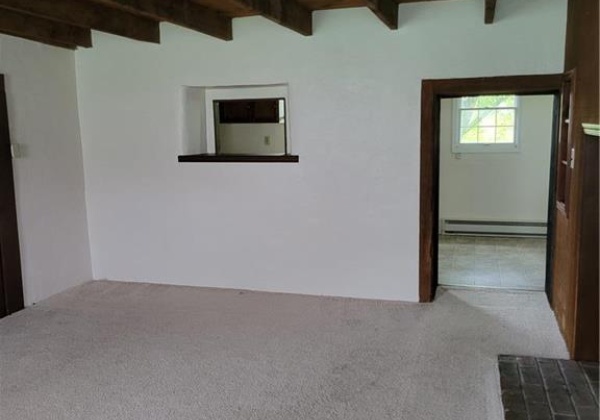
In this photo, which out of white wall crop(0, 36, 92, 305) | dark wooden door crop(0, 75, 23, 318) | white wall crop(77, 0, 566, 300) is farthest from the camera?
white wall crop(0, 36, 92, 305)

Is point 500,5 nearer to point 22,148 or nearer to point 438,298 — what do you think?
point 438,298

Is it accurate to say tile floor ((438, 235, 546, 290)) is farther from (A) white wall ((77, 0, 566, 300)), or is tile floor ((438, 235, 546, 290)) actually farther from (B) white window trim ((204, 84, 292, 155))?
(B) white window trim ((204, 84, 292, 155))

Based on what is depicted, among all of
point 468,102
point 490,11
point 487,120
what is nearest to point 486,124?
point 487,120

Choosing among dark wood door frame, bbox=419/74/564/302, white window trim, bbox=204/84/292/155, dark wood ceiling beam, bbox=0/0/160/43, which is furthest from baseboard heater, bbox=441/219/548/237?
dark wood ceiling beam, bbox=0/0/160/43

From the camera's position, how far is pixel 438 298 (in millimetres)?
4363

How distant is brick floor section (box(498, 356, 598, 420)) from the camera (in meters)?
2.59

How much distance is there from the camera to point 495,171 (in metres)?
6.67

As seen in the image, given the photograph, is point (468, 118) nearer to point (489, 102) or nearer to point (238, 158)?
point (489, 102)

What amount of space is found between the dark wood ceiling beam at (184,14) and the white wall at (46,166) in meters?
1.15

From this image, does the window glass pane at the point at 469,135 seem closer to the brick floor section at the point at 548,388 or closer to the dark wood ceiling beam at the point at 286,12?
the dark wood ceiling beam at the point at 286,12

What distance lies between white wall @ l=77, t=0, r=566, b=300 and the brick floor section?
1.33m

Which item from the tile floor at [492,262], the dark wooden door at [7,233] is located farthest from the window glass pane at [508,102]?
the dark wooden door at [7,233]

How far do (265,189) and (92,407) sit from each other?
2.21 meters

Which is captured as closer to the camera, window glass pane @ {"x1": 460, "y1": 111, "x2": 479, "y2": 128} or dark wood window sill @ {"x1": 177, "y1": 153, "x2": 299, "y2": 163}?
dark wood window sill @ {"x1": 177, "y1": 153, "x2": 299, "y2": 163}
